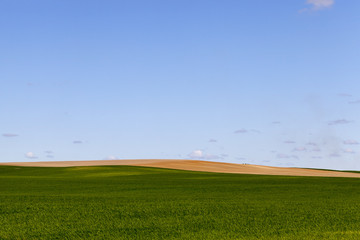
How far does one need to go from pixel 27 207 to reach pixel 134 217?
149 inches

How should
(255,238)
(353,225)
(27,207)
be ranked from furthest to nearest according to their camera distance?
(27,207)
(353,225)
(255,238)

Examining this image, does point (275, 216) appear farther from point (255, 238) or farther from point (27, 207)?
point (27, 207)

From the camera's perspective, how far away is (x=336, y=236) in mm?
8125

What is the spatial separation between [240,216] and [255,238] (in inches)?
96.5

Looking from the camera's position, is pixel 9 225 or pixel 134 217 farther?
pixel 134 217

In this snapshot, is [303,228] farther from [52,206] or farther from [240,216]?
[52,206]

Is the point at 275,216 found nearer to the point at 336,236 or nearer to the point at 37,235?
the point at 336,236

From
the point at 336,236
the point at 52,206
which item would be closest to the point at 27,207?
the point at 52,206

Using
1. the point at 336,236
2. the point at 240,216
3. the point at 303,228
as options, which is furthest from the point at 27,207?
the point at 336,236

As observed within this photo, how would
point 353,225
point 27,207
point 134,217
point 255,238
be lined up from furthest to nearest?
point 27,207 → point 134,217 → point 353,225 → point 255,238

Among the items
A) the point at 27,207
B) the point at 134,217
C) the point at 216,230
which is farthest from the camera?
the point at 27,207

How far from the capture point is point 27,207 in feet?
40.3

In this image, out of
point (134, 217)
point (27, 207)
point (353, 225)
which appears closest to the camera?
point (353, 225)

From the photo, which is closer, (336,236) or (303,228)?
(336,236)
